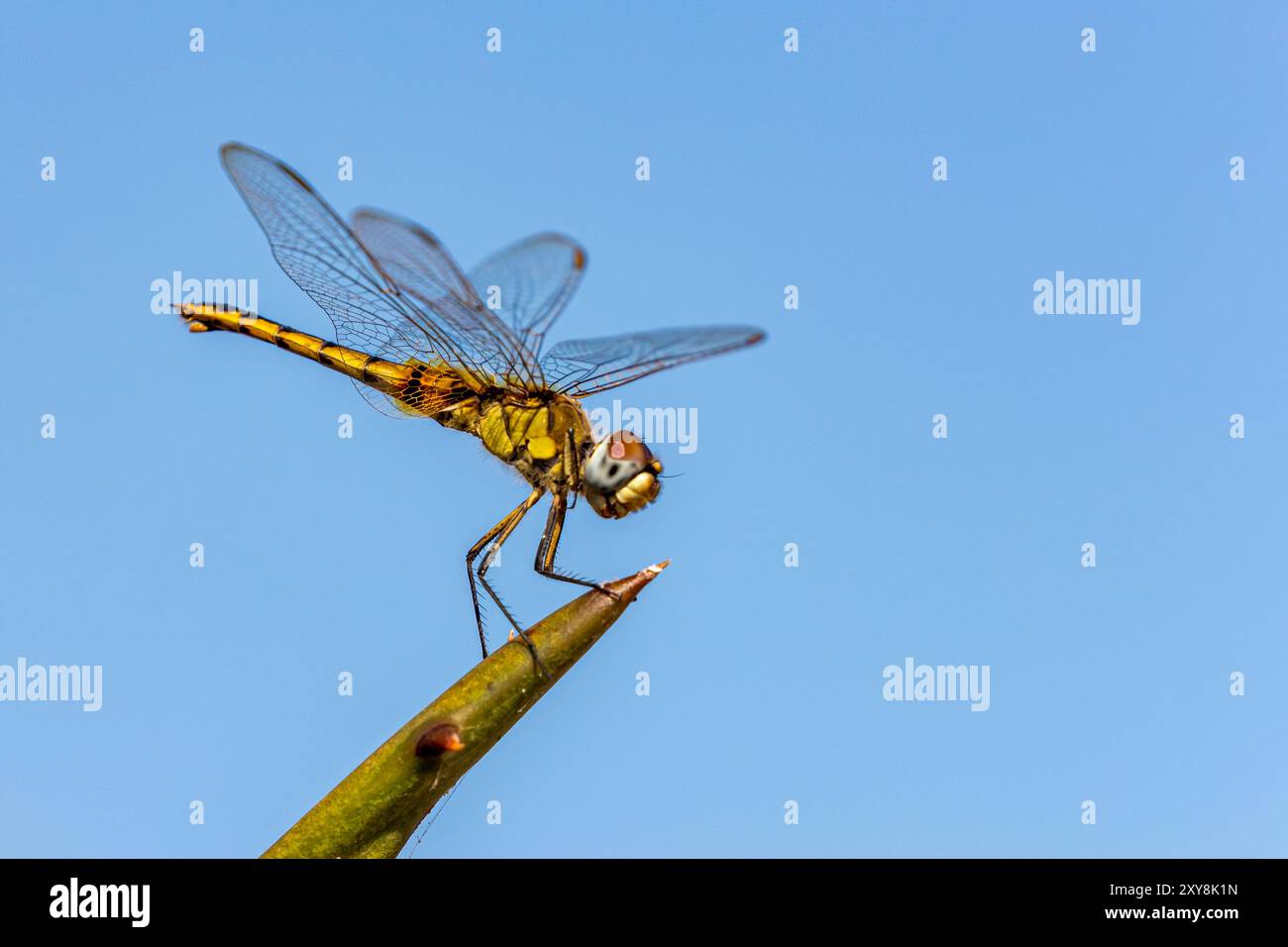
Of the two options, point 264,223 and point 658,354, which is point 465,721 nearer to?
point 658,354

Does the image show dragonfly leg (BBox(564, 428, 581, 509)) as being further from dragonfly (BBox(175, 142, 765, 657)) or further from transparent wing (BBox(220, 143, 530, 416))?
transparent wing (BBox(220, 143, 530, 416))

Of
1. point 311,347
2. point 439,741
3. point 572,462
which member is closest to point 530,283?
point 572,462

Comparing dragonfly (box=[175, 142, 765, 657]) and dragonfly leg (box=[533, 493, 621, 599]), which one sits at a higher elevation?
dragonfly (box=[175, 142, 765, 657])

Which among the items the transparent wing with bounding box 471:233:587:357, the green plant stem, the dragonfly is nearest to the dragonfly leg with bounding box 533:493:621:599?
the dragonfly

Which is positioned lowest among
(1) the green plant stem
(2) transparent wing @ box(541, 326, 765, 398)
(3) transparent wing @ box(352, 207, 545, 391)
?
(1) the green plant stem

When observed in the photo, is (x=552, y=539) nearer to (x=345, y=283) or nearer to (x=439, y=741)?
(x=345, y=283)

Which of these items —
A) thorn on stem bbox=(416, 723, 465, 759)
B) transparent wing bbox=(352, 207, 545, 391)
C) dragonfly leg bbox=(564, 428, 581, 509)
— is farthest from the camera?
dragonfly leg bbox=(564, 428, 581, 509)

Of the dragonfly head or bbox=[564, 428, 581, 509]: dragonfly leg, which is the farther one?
bbox=[564, 428, 581, 509]: dragonfly leg
